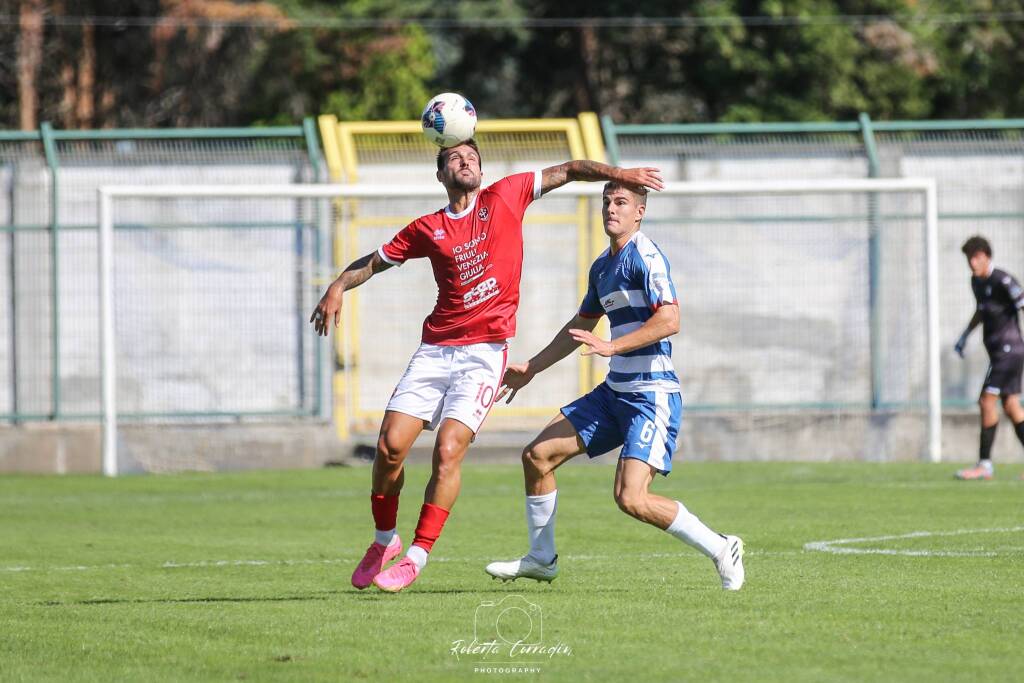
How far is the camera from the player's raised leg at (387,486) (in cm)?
817

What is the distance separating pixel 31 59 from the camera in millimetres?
34344

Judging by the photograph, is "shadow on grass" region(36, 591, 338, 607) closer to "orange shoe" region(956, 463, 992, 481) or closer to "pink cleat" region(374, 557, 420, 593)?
"pink cleat" region(374, 557, 420, 593)

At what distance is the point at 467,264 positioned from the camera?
27.2 ft

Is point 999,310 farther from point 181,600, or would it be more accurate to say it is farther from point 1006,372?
point 181,600

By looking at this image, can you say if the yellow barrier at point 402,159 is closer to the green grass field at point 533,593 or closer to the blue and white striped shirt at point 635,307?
the green grass field at point 533,593

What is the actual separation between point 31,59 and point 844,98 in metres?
17.2

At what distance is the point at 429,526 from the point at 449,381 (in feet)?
2.51

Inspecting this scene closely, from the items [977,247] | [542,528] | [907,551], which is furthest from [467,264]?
[977,247]

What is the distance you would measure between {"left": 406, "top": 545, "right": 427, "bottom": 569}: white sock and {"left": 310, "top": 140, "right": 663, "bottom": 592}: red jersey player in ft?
0.66

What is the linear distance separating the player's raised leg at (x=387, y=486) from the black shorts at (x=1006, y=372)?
8.01 metres

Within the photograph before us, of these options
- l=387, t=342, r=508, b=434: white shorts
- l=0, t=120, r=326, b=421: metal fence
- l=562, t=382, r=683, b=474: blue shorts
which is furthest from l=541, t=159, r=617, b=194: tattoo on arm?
l=0, t=120, r=326, b=421: metal fence

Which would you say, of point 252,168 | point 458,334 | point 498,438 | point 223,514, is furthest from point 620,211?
point 252,168

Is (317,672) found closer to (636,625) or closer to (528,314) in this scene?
(636,625)

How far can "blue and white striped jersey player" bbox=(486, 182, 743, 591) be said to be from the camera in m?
7.70
